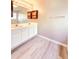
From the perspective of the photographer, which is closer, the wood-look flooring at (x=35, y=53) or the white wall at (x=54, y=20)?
the wood-look flooring at (x=35, y=53)

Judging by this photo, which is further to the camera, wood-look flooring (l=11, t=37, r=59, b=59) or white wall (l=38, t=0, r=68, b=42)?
white wall (l=38, t=0, r=68, b=42)

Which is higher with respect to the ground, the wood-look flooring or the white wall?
the white wall

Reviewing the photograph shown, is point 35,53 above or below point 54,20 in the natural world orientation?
below

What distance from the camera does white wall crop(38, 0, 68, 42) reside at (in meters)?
5.13

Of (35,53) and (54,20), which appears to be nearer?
(35,53)

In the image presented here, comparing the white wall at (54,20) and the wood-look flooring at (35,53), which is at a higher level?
the white wall at (54,20)

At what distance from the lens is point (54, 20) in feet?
19.0

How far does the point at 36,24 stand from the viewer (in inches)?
276

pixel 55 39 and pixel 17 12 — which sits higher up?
pixel 17 12

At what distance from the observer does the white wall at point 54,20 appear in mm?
5129
